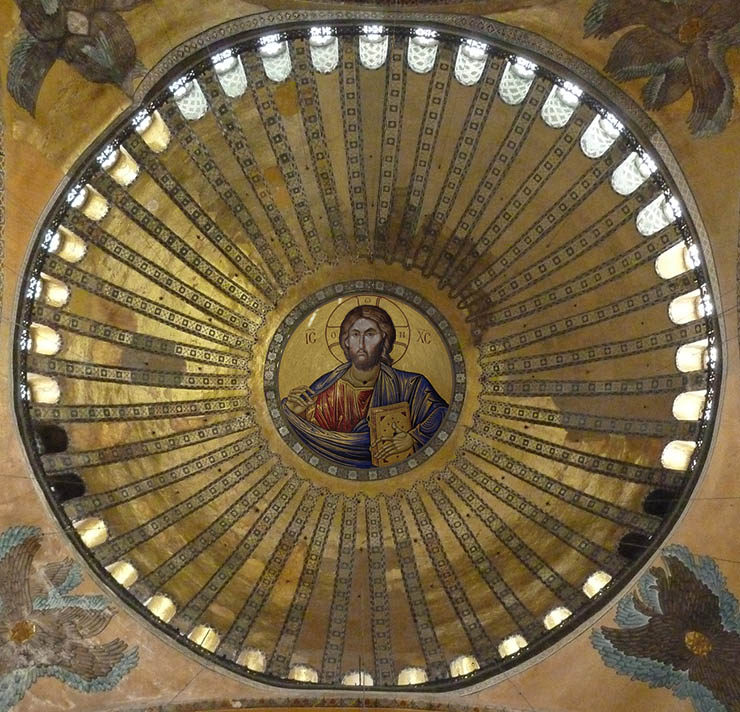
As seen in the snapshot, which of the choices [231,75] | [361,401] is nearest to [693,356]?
[361,401]

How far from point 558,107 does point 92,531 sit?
9.85 meters

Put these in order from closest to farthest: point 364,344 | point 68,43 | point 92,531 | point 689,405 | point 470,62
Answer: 1. point 68,43
2. point 470,62
3. point 689,405
4. point 92,531
5. point 364,344

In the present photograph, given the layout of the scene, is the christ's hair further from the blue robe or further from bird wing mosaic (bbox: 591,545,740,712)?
bird wing mosaic (bbox: 591,545,740,712)

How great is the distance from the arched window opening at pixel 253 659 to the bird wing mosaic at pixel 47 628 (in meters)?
1.74

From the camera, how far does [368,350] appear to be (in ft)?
53.7

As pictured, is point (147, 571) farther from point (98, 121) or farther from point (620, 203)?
point (620, 203)

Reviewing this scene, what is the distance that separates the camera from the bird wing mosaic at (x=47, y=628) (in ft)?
44.0

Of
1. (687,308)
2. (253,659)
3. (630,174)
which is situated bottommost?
(253,659)

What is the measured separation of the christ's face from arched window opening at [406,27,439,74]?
4.66 metres

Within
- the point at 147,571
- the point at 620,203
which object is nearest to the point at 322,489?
the point at 147,571

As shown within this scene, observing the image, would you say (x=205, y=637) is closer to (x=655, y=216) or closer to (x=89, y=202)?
(x=89, y=202)

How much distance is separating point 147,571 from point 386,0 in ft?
31.6

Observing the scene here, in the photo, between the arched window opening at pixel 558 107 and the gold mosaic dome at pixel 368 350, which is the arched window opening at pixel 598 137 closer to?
the gold mosaic dome at pixel 368 350

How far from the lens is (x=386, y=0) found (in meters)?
12.4
